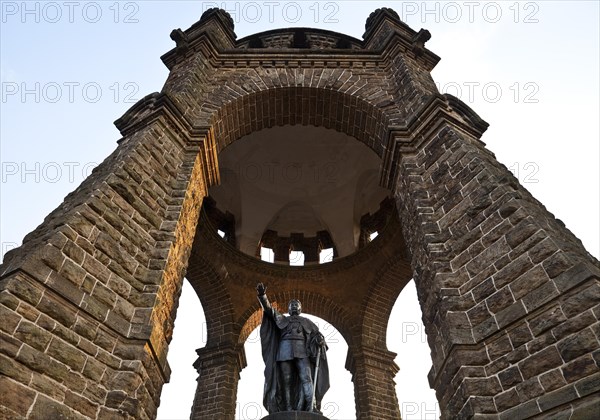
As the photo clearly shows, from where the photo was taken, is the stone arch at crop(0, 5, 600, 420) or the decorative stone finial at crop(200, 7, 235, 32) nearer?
the stone arch at crop(0, 5, 600, 420)

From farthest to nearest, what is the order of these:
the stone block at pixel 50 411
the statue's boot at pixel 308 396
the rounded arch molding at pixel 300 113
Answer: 1. the rounded arch molding at pixel 300 113
2. the statue's boot at pixel 308 396
3. the stone block at pixel 50 411

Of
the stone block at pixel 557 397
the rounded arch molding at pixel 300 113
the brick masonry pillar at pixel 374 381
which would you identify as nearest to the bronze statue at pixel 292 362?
the stone block at pixel 557 397

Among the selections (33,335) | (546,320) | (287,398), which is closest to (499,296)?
(546,320)

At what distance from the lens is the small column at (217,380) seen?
36.0 ft

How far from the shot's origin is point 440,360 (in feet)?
17.2

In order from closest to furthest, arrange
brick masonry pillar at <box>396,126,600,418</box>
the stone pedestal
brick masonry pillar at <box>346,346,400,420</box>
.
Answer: brick masonry pillar at <box>396,126,600,418</box>, the stone pedestal, brick masonry pillar at <box>346,346,400,420</box>

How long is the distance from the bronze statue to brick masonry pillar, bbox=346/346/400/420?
531 centimetres

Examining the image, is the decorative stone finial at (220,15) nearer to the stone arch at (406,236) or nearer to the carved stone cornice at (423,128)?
the stone arch at (406,236)

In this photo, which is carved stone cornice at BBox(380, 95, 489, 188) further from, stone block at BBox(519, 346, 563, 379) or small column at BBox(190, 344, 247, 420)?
small column at BBox(190, 344, 247, 420)

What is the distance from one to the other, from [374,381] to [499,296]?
7.87 metres

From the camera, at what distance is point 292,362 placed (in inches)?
252

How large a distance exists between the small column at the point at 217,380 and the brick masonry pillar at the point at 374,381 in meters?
3.21

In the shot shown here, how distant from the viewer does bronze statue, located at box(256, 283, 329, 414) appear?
6.13 meters

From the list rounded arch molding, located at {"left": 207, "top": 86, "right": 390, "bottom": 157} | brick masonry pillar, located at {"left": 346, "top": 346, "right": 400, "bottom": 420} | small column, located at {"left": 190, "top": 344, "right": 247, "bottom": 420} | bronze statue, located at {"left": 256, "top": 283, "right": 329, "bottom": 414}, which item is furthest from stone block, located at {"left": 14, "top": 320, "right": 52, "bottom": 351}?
brick masonry pillar, located at {"left": 346, "top": 346, "right": 400, "bottom": 420}
